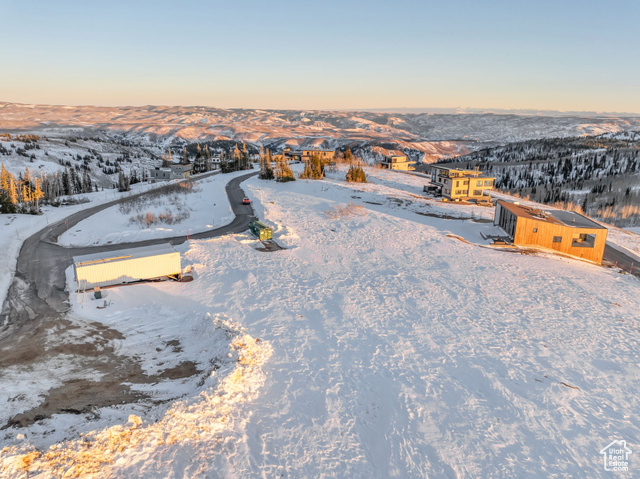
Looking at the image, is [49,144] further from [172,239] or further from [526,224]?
[526,224]

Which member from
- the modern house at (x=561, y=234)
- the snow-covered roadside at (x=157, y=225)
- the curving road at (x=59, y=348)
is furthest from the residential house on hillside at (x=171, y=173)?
the modern house at (x=561, y=234)

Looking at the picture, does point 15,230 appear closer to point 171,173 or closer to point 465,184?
point 171,173

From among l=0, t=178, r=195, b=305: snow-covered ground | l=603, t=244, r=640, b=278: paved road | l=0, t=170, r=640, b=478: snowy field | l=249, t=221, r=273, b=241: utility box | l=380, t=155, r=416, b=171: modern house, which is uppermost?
l=380, t=155, r=416, b=171: modern house

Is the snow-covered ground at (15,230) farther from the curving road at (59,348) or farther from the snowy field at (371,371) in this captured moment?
the snowy field at (371,371)

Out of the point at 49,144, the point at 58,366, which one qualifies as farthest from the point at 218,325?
the point at 49,144

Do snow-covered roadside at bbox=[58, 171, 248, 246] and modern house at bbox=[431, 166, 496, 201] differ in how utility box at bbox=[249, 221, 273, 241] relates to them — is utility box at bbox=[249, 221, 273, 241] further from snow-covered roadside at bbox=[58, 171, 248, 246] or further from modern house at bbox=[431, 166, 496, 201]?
modern house at bbox=[431, 166, 496, 201]

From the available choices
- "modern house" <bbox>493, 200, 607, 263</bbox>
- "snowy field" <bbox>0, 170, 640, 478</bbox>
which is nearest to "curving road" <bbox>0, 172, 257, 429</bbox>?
"snowy field" <bbox>0, 170, 640, 478</bbox>
